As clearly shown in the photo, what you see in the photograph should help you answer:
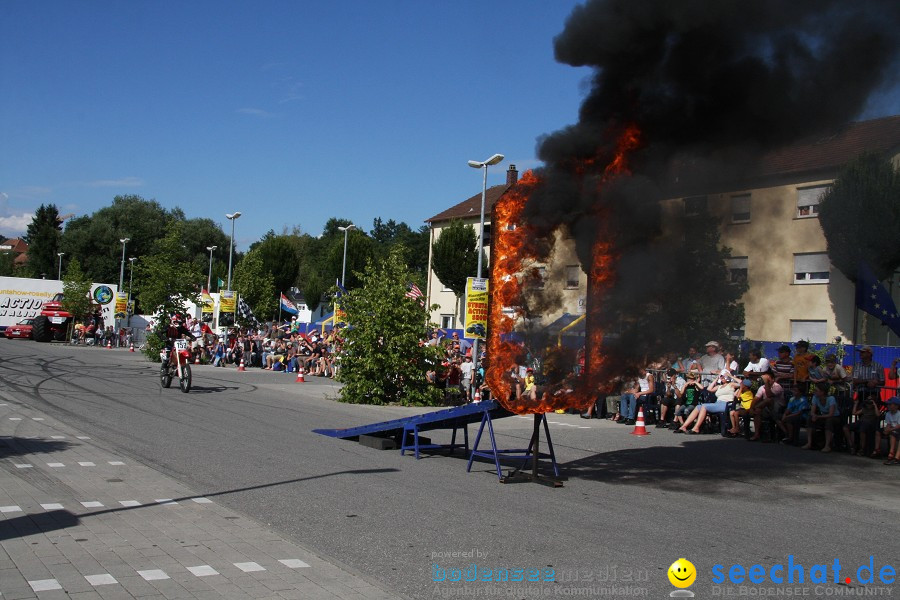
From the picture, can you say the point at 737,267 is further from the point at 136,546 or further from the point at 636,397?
the point at 636,397

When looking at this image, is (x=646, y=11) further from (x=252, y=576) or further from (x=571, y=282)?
(x=252, y=576)

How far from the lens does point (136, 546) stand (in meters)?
6.55

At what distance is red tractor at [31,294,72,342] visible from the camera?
5294 centimetres

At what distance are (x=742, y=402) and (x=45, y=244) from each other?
98.5 m

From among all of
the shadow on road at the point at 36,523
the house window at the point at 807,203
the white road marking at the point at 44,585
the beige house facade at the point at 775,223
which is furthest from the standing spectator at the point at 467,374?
the white road marking at the point at 44,585

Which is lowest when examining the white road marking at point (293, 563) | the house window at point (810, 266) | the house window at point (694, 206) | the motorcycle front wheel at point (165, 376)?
the white road marking at point (293, 563)

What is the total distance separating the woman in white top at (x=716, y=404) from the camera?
16.9m

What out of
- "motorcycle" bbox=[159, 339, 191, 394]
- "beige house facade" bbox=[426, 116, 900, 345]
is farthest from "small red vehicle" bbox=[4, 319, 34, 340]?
"beige house facade" bbox=[426, 116, 900, 345]

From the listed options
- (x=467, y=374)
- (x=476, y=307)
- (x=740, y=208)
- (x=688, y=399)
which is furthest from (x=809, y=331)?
(x=467, y=374)

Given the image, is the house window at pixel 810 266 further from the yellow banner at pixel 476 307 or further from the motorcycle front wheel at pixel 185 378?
the motorcycle front wheel at pixel 185 378

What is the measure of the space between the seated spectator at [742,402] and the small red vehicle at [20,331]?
51219 mm

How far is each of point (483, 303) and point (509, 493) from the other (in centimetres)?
1394

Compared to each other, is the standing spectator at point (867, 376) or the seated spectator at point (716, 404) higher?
the standing spectator at point (867, 376)

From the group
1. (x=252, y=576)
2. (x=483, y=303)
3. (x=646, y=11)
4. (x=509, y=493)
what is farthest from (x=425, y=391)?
(x=252, y=576)
